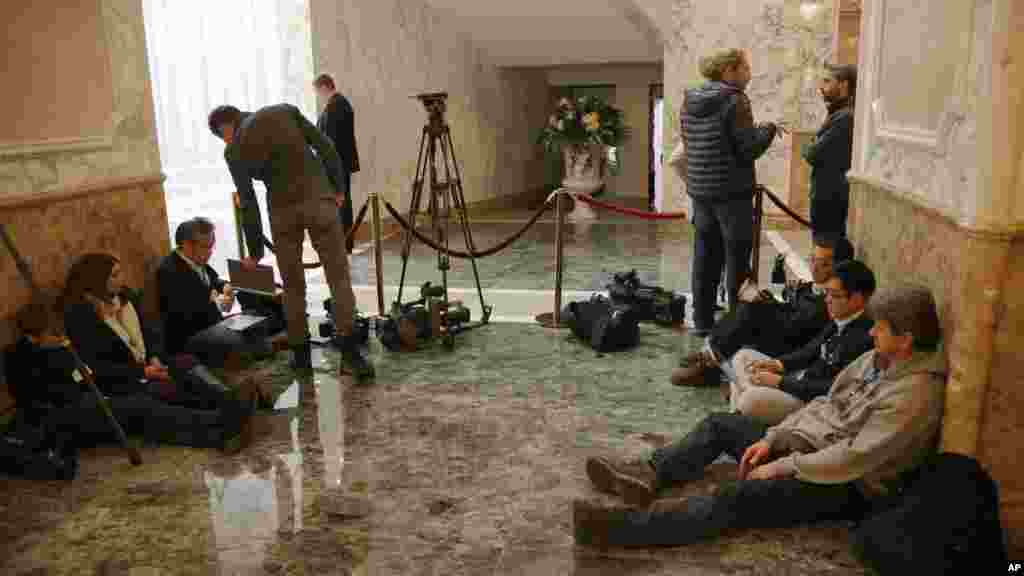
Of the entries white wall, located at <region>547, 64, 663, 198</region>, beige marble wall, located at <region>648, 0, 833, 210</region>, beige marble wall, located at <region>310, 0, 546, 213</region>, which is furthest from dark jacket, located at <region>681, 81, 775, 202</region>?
white wall, located at <region>547, 64, 663, 198</region>

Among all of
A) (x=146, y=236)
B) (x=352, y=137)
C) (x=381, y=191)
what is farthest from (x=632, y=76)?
(x=146, y=236)

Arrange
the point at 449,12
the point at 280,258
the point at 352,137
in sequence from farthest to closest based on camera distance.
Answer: the point at 449,12, the point at 352,137, the point at 280,258

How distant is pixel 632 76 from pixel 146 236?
11186 millimetres

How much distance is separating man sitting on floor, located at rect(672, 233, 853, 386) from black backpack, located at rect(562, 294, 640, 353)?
628 millimetres

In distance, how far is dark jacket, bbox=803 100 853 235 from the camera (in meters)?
5.21

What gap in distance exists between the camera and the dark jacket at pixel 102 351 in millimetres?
4016

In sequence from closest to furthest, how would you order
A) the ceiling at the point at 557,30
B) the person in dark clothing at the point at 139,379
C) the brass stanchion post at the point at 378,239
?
the person in dark clothing at the point at 139,379
the brass stanchion post at the point at 378,239
the ceiling at the point at 557,30

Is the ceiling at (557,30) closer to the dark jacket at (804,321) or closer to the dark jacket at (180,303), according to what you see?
the dark jacket at (804,321)

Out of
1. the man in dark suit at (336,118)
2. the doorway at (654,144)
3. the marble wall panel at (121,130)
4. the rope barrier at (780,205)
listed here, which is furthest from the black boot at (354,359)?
the doorway at (654,144)

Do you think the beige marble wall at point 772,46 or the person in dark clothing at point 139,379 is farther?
the beige marble wall at point 772,46

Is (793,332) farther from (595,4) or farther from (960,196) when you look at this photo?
(595,4)

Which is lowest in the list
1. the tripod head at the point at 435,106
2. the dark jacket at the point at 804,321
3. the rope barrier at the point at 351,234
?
the dark jacket at the point at 804,321

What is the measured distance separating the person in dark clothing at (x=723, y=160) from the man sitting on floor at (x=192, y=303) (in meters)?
2.91

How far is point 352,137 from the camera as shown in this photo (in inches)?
329
